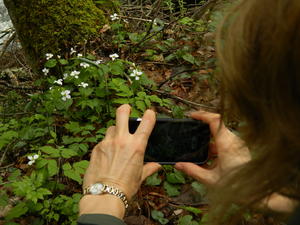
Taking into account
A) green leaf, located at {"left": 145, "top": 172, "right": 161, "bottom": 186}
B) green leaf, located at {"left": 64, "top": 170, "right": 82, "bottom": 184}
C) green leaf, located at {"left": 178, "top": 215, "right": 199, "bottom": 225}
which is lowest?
green leaf, located at {"left": 178, "top": 215, "right": 199, "bottom": 225}

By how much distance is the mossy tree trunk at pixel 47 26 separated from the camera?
306cm

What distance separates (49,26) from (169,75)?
1.24 m

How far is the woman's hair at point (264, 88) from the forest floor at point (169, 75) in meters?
0.99

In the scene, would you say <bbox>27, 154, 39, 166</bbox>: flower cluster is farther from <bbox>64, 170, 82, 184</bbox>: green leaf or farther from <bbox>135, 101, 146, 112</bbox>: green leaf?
<bbox>135, 101, 146, 112</bbox>: green leaf

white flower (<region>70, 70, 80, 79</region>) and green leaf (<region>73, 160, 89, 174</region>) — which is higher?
white flower (<region>70, 70, 80, 79</region>)

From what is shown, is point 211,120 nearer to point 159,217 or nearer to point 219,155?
point 219,155

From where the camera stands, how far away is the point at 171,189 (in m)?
2.32

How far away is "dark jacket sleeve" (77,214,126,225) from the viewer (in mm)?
1438

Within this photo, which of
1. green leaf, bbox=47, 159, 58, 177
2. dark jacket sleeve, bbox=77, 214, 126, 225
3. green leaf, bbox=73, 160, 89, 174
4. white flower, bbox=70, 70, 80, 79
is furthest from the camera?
white flower, bbox=70, 70, 80, 79

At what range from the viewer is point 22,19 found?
121 inches

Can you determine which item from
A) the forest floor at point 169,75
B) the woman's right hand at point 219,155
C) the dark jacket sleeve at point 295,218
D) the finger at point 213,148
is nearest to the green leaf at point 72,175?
the forest floor at point 169,75

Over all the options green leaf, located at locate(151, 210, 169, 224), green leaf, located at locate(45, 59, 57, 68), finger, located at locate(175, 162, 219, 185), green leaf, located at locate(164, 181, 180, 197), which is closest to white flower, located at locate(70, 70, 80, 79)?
green leaf, located at locate(45, 59, 57, 68)

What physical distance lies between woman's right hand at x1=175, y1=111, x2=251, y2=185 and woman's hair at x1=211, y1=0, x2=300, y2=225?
0.38m

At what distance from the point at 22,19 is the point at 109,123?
142cm
